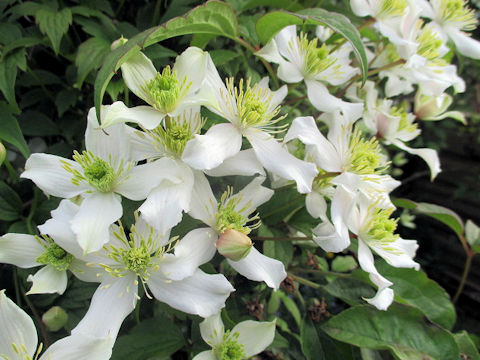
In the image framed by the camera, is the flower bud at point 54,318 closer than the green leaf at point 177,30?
No

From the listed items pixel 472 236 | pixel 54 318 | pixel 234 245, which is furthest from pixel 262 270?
pixel 472 236

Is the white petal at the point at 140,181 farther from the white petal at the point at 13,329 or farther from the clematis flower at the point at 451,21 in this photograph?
the clematis flower at the point at 451,21

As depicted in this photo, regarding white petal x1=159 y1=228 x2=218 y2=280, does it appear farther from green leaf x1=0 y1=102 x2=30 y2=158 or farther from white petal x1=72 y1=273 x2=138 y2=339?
green leaf x1=0 y1=102 x2=30 y2=158

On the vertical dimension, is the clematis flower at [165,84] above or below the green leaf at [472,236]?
above

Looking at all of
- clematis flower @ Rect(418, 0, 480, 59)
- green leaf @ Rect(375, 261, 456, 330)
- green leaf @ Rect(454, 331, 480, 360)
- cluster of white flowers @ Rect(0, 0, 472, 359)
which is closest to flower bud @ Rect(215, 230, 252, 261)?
cluster of white flowers @ Rect(0, 0, 472, 359)

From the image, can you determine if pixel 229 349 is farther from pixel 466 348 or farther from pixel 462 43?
pixel 462 43

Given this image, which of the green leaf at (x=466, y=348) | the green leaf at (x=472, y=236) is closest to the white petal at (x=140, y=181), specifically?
the green leaf at (x=466, y=348)
